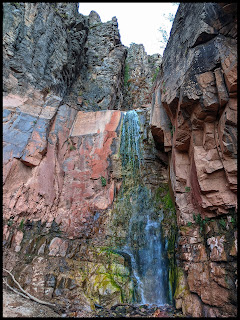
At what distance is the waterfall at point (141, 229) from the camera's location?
26.2ft

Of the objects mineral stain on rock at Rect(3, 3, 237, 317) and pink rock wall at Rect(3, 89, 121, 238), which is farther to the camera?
pink rock wall at Rect(3, 89, 121, 238)

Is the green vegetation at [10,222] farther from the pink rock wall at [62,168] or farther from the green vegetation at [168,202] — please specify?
the green vegetation at [168,202]

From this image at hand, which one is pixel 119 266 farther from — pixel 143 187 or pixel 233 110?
pixel 233 110

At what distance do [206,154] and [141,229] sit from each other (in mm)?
4630

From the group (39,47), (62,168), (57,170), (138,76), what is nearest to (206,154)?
(57,170)

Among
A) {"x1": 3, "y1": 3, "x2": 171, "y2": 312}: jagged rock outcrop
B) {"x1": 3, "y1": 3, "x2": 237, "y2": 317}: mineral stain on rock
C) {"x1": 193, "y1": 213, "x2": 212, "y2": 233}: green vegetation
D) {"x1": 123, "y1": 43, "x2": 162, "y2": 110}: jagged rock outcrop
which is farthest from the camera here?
{"x1": 123, "y1": 43, "x2": 162, "y2": 110}: jagged rock outcrop

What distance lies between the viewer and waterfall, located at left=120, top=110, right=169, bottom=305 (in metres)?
7.97

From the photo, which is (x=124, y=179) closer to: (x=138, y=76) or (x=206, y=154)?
(x=206, y=154)

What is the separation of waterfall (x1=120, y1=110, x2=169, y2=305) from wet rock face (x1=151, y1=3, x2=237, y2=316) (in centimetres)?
Result: 100

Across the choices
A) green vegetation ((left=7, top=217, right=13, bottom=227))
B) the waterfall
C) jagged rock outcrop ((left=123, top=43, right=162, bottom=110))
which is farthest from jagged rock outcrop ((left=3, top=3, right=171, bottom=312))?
jagged rock outcrop ((left=123, top=43, right=162, bottom=110))

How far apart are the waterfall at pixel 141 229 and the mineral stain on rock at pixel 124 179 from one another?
0.05 metres

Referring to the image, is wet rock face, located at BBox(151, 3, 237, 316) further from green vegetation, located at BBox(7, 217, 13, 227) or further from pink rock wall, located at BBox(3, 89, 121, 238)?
green vegetation, located at BBox(7, 217, 13, 227)

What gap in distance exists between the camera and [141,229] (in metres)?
9.96

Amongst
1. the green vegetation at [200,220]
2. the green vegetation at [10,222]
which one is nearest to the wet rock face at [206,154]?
the green vegetation at [200,220]
